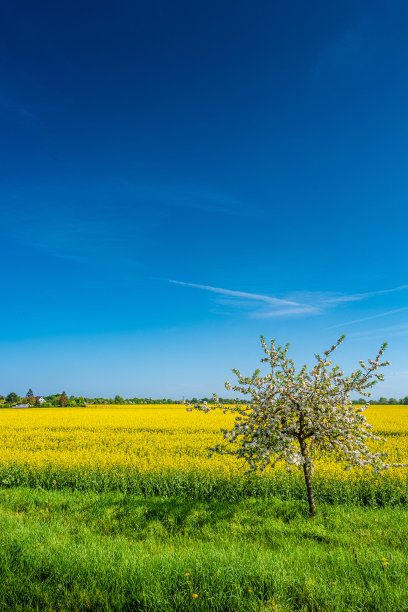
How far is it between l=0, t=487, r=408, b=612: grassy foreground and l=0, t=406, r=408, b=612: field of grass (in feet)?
0.07

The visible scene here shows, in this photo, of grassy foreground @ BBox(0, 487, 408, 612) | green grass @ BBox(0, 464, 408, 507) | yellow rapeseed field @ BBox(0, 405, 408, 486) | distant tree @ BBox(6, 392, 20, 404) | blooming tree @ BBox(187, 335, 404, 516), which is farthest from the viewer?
distant tree @ BBox(6, 392, 20, 404)

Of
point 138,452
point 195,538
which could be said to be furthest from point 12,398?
point 195,538

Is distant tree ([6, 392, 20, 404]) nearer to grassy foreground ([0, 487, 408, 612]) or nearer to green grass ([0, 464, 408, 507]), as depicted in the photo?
green grass ([0, 464, 408, 507])

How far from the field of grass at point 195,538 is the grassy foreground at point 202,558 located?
0.02 meters

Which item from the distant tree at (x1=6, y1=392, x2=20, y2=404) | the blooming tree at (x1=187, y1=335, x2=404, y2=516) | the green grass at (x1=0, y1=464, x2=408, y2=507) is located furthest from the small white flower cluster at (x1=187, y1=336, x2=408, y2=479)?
the distant tree at (x1=6, y1=392, x2=20, y2=404)

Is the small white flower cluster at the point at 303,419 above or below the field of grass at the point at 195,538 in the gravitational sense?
above

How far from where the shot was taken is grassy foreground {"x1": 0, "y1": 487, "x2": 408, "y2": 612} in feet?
12.8

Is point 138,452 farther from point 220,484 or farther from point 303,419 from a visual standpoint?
point 303,419

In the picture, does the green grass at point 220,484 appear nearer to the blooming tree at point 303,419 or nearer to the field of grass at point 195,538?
the field of grass at point 195,538

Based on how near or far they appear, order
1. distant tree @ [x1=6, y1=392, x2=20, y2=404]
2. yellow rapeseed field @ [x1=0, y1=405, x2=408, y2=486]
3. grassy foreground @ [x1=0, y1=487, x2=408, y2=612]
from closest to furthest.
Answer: grassy foreground @ [x1=0, y1=487, x2=408, y2=612], yellow rapeseed field @ [x1=0, y1=405, x2=408, y2=486], distant tree @ [x1=6, y1=392, x2=20, y2=404]

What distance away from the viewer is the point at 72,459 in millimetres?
13539

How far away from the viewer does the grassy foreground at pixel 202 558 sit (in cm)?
390

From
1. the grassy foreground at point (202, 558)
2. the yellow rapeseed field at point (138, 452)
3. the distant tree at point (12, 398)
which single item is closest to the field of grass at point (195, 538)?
the grassy foreground at point (202, 558)

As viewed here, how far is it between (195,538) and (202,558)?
1897 millimetres
